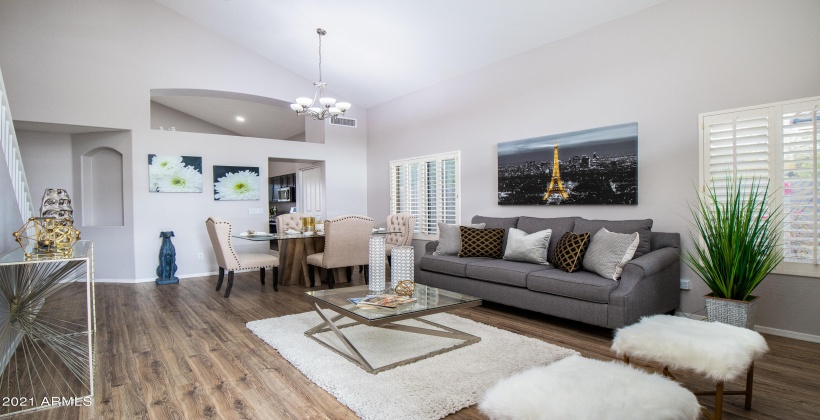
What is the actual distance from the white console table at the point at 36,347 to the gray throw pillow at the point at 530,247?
352 centimetres

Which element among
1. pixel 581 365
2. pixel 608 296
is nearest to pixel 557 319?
pixel 608 296

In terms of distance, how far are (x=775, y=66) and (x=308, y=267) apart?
5.28 meters

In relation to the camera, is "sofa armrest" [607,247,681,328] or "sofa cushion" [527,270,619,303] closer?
"sofa armrest" [607,247,681,328]

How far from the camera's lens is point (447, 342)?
128 inches

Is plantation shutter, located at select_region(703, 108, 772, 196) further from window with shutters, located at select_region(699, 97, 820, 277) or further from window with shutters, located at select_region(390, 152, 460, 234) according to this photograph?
window with shutters, located at select_region(390, 152, 460, 234)

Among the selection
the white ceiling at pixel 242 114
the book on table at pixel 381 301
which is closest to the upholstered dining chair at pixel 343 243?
the book on table at pixel 381 301

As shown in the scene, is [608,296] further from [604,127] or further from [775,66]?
[775,66]

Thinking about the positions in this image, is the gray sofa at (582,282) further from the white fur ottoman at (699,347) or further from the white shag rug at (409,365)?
the white fur ottoman at (699,347)

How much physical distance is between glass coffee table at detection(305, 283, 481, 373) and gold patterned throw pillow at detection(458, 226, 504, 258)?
1506 mm

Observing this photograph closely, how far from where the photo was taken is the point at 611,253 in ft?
11.7

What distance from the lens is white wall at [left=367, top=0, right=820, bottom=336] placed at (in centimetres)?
331

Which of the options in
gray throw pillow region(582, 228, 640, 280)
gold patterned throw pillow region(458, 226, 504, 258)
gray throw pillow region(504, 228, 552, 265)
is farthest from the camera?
gold patterned throw pillow region(458, 226, 504, 258)

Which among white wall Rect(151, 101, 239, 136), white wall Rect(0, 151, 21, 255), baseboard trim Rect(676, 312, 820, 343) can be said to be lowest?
baseboard trim Rect(676, 312, 820, 343)

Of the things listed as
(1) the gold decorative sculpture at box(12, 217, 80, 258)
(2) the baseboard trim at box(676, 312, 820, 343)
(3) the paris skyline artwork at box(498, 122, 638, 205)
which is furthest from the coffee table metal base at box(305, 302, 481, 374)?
(2) the baseboard trim at box(676, 312, 820, 343)
